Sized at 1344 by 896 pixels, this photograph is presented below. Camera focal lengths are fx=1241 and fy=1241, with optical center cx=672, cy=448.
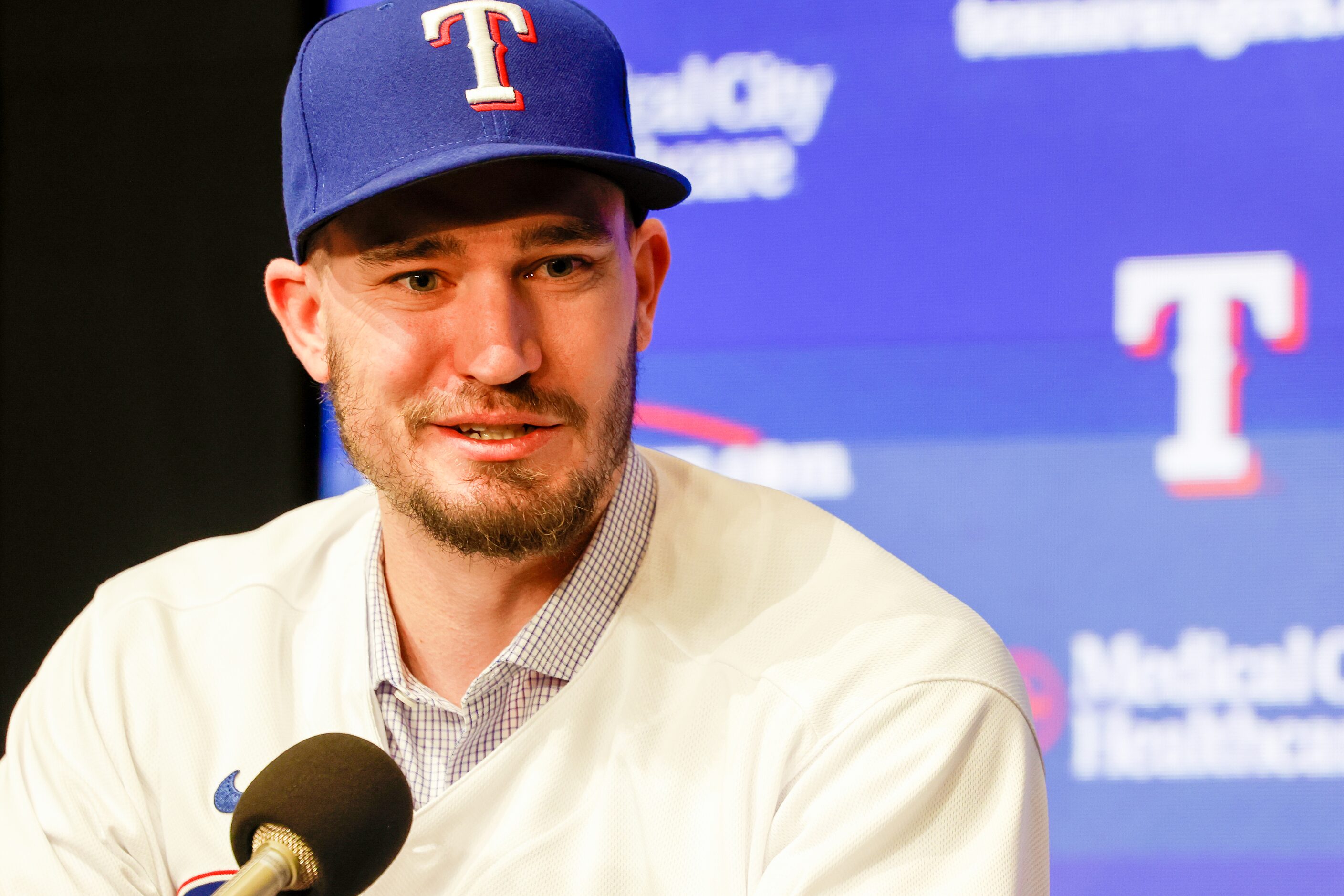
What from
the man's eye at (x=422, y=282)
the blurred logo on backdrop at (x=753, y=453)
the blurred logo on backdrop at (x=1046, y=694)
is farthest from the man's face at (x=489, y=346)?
the blurred logo on backdrop at (x=1046, y=694)

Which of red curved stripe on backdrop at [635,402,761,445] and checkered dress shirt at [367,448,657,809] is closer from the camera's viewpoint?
checkered dress shirt at [367,448,657,809]

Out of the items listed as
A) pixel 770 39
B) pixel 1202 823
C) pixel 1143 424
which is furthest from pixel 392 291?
pixel 1202 823

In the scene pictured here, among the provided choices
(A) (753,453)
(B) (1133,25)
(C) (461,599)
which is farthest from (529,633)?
(B) (1133,25)

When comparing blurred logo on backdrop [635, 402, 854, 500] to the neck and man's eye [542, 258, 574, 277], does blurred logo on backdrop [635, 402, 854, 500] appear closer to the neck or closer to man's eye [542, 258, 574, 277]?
the neck

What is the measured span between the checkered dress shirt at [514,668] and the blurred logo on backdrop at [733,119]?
3.36ft

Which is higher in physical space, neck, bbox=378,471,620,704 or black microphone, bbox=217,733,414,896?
neck, bbox=378,471,620,704

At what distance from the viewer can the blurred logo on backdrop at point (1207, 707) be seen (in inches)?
81.4

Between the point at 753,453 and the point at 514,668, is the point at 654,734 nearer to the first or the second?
the point at 514,668

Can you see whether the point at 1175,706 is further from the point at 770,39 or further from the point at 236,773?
the point at 236,773

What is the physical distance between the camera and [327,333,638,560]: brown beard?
1.23m

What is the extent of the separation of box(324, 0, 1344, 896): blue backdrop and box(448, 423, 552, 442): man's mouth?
3.48 feet

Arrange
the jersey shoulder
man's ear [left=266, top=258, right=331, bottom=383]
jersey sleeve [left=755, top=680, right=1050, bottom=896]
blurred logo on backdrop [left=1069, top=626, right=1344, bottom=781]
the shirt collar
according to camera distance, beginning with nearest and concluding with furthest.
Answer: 1. jersey sleeve [left=755, top=680, right=1050, bottom=896]
2. the jersey shoulder
3. the shirt collar
4. man's ear [left=266, top=258, right=331, bottom=383]
5. blurred logo on backdrop [left=1069, top=626, right=1344, bottom=781]

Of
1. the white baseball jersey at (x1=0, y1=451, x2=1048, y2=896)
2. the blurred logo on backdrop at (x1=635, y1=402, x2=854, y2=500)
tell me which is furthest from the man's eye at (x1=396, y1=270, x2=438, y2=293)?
the blurred logo on backdrop at (x1=635, y1=402, x2=854, y2=500)

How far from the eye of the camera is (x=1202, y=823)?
2094 millimetres
